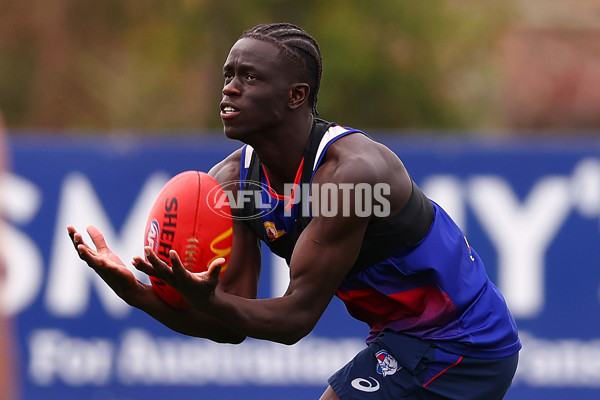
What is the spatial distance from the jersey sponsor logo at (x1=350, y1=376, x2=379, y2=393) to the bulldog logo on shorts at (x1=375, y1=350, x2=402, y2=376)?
0.05 meters

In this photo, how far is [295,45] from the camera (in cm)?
441

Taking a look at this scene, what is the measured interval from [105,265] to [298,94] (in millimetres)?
1159

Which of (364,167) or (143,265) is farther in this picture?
(364,167)

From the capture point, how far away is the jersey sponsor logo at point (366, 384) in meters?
4.49

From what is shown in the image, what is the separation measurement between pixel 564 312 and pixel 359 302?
13.8 ft

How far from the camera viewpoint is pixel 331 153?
4305 millimetres

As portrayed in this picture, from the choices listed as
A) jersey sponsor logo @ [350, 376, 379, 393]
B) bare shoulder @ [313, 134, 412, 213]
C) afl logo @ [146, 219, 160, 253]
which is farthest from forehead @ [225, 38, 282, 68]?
jersey sponsor logo @ [350, 376, 379, 393]

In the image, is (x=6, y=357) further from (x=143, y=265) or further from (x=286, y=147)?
(x=143, y=265)

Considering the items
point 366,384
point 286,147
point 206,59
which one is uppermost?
point 206,59

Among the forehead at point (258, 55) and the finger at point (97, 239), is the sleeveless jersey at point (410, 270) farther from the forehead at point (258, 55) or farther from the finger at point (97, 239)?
the finger at point (97, 239)

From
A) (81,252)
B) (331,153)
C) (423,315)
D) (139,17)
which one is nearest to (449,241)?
(423,315)

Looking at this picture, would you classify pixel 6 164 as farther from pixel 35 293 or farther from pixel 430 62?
pixel 430 62

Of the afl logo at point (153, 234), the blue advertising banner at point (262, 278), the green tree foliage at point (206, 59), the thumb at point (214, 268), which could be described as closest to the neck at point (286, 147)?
the afl logo at point (153, 234)

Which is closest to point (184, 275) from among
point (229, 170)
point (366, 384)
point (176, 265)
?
point (176, 265)
